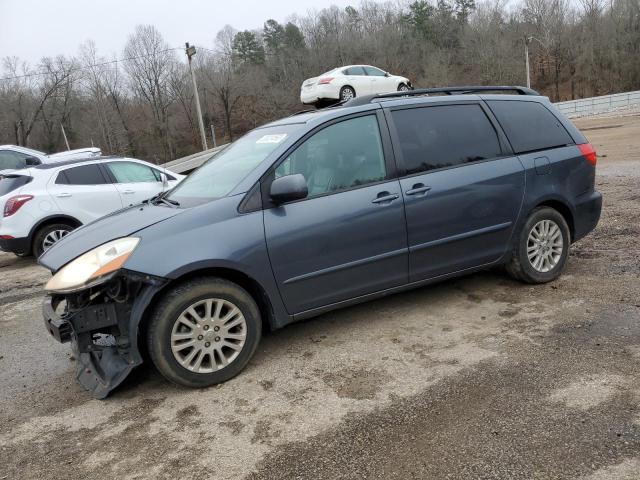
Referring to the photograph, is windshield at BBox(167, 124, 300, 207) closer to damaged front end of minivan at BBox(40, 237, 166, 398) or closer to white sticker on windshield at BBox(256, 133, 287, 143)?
white sticker on windshield at BBox(256, 133, 287, 143)

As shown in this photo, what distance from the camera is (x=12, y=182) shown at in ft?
26.8

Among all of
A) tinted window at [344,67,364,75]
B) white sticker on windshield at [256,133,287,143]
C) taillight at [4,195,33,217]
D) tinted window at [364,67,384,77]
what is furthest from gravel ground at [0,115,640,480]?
tinted window at [364,67,384,77]

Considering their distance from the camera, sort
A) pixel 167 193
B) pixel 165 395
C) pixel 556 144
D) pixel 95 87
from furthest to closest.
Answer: pixel 95 87, pixel 556 144, pixel 167 193, pixel 165 395

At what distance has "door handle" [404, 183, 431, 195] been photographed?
409cm

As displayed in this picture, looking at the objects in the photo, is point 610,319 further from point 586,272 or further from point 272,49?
point 272,49

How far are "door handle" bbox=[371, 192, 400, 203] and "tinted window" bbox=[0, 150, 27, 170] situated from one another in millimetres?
11645

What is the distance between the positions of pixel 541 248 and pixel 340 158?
215cm

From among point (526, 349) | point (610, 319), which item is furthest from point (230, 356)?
point (610, 319)

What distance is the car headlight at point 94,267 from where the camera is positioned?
325 centimetres

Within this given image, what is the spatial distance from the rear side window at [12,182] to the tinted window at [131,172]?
1.25 m

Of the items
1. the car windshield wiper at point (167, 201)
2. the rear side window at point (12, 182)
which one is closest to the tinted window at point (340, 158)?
the car windshield wiper at point (167, 201)

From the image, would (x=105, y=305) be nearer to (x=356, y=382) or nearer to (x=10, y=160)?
(x=356, y=382)

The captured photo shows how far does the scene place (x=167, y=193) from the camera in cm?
444

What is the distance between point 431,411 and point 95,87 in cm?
7794
